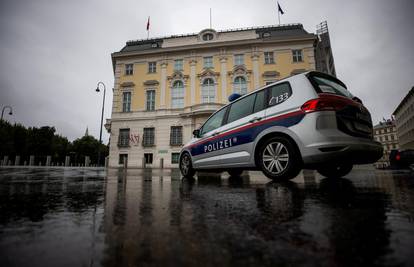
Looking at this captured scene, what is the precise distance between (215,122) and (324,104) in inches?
91.0

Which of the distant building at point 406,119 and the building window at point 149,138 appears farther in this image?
the distant building at point 406,119

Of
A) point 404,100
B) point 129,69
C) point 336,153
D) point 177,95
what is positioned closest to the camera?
point 336,153

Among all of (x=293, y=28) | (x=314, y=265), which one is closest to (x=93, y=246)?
(x=314, y=265)

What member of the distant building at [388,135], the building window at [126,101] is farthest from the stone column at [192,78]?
the distant building at [388,135]

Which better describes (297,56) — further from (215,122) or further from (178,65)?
(215,122)

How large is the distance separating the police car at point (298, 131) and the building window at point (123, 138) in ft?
65.4

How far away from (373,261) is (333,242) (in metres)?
0.14

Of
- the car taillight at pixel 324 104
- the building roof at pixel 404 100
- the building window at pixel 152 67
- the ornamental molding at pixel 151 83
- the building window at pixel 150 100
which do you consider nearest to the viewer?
→ the car taillight at pixel 324 104

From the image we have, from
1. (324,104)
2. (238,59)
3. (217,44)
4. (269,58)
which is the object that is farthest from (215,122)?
(217,44)

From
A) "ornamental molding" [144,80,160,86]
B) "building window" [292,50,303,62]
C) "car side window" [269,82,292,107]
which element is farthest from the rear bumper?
"ornamental molding" [144,80,160,86]

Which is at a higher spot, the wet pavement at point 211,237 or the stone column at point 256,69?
the stone column at point 256,69

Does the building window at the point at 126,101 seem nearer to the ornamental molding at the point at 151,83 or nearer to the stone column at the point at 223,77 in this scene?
the ornamental molding at the point at 151,83

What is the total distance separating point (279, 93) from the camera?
10.5 ft

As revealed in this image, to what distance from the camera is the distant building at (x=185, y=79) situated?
831 inches
